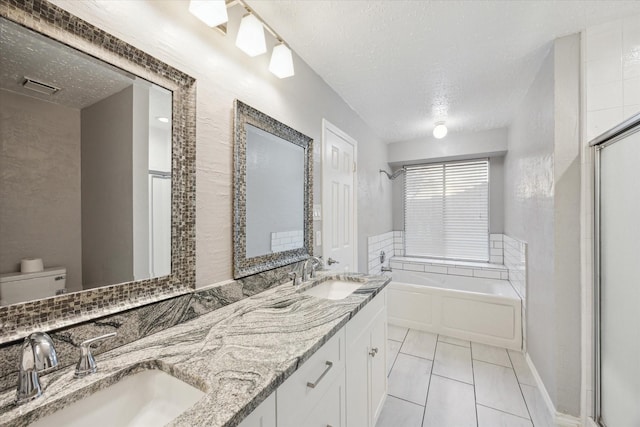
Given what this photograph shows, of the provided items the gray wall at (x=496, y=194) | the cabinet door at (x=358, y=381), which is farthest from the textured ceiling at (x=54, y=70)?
the gray wall at (x=496, y=194)

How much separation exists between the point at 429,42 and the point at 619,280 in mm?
1687

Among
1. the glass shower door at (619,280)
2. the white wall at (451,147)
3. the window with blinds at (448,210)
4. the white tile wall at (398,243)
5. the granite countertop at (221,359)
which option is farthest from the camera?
the white tile wall at (398,243)

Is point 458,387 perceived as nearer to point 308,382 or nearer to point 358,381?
point 358,381

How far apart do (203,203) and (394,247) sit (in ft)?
11.9

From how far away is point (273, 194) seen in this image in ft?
5.22

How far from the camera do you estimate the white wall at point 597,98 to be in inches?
58.7

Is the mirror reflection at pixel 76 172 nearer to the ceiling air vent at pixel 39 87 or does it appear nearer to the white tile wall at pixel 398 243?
the ceiling air vent at pixel 39 87

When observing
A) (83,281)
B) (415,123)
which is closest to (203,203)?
(83,281)

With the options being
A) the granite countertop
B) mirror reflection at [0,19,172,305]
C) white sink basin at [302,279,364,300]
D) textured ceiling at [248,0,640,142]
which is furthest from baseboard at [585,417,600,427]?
mirror reflection at [0,19,172,305]

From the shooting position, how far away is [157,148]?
3.23 feet

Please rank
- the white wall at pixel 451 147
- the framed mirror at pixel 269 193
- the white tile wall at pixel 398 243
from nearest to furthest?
the framed mirror at pixel 269 193, the white wall at pixel 451 147, the white tile wall at pixel 398 243

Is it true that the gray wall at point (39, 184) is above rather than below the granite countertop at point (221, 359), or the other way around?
above

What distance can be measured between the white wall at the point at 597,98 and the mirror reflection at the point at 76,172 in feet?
7.40

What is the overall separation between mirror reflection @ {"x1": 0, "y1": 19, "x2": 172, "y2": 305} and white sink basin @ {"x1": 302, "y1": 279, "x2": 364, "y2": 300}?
0.98 metres
